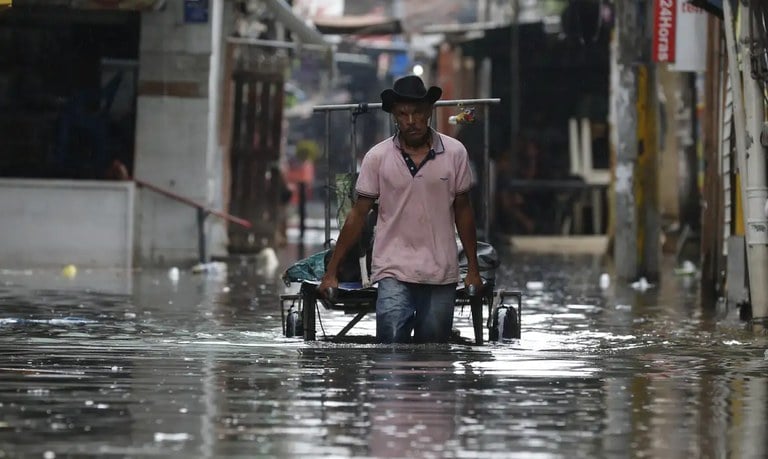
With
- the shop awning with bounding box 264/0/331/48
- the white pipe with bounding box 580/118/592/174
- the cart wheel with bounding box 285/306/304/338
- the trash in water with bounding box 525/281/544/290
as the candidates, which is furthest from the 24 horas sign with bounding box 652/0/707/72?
the white pipe with bounding box 580/118/592/174

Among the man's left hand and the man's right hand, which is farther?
the man's right hand

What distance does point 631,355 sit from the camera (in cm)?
1308

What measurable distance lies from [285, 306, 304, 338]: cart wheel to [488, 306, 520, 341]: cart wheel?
4.47 ft

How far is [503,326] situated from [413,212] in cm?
191

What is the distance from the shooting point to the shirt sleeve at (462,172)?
12469 mm

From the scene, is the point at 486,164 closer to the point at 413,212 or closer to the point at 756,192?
the point at 413,212

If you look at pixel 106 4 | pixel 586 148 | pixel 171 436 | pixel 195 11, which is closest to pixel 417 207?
pixel 171 436

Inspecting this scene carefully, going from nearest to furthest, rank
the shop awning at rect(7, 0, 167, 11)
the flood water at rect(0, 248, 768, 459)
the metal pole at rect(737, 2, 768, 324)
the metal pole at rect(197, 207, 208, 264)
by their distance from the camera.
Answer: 1. the flood water at rect(0, 248, 768, 459)
2. the metal pole at rect(737, 2, 768, 324)
3. the shop awning at rect(7, 0, 167, 11)
4. the metal pole at rect(197, 207, 208, 264)

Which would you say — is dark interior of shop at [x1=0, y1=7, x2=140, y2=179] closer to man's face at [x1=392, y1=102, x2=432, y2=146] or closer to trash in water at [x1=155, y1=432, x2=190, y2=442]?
man's face at [x1=392, y1=102, x2=432, y2=146]

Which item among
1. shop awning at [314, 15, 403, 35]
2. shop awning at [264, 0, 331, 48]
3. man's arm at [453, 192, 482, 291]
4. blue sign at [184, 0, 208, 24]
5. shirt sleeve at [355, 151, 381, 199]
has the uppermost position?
shop awning at [314, 15, 403, 35]

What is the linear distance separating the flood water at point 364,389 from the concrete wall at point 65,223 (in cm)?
789

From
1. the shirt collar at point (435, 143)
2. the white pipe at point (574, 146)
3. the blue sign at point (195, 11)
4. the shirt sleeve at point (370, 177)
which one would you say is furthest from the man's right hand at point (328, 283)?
the white pipe at point (574, 146)

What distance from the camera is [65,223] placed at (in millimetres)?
25609

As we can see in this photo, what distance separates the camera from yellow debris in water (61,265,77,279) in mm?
24064
